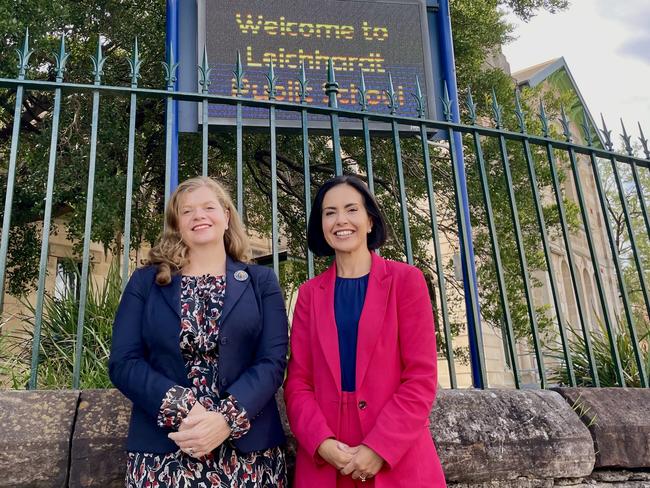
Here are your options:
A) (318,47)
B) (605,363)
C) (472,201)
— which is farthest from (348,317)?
(472,201)

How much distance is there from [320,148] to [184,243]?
6632 mm

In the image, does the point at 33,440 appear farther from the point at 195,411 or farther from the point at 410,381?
the point at 410,381

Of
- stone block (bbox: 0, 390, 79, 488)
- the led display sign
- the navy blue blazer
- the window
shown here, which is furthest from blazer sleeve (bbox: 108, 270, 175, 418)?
the led display sign

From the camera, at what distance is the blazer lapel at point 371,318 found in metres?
2.12

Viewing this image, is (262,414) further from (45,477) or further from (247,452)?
(45,477)

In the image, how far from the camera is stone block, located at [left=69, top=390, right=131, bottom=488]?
2195mm

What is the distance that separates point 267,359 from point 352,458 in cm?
49

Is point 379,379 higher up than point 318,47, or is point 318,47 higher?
point 318,47

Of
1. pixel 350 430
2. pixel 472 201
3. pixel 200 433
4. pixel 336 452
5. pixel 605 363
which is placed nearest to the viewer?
pixel 200 433

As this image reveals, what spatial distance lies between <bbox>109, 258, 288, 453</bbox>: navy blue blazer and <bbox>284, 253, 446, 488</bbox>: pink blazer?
118mm

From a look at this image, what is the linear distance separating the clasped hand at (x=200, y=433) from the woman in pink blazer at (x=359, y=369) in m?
0.33

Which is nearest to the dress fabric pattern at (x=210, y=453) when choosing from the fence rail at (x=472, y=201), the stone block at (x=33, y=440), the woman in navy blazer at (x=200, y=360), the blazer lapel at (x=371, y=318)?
the woman in navy blazer at (x=200, y=360)

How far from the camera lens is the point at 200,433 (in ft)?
6.10

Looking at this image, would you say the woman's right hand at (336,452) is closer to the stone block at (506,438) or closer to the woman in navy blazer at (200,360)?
the woman in navy blazer at (200,360)
